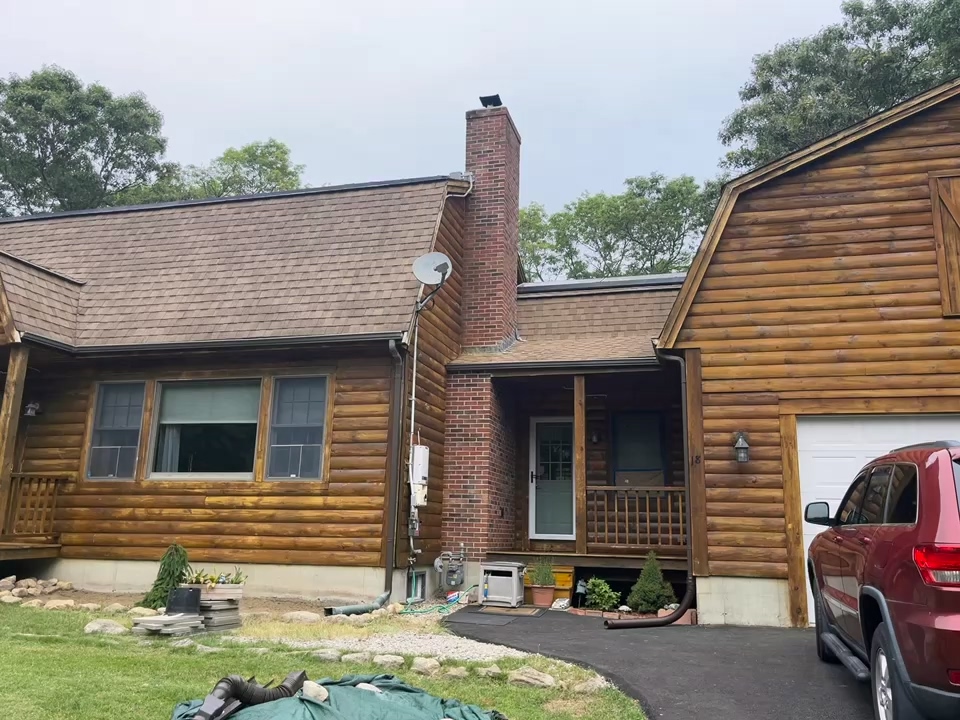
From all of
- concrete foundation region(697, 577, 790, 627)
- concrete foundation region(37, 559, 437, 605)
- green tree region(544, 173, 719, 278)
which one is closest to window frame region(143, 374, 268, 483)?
concrete foundation region(37, 559, 437, 605)

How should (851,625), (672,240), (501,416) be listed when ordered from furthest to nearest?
(672,240) → (501,416) → (851,625)

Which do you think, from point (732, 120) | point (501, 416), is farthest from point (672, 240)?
point (501, 416)

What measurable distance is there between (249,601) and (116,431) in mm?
3245

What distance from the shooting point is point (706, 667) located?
5727 millimetres

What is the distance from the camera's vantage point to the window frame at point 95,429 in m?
10.1

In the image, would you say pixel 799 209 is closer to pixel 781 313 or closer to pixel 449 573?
pixel 781 313

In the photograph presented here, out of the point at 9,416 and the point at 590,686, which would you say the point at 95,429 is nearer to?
the point at 9,416

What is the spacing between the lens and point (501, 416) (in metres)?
11.4

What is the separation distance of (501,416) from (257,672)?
6551 mm

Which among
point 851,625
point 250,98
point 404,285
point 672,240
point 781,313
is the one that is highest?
point 250,98

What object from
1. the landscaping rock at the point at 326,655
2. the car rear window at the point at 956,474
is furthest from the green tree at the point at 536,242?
the car rear window at the point at 956,474

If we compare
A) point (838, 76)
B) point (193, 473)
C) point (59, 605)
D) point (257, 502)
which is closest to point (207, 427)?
point (193, 473)

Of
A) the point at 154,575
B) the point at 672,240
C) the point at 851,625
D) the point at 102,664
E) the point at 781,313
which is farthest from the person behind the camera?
the point at 672,240

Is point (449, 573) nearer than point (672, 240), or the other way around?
point (449, 573)
